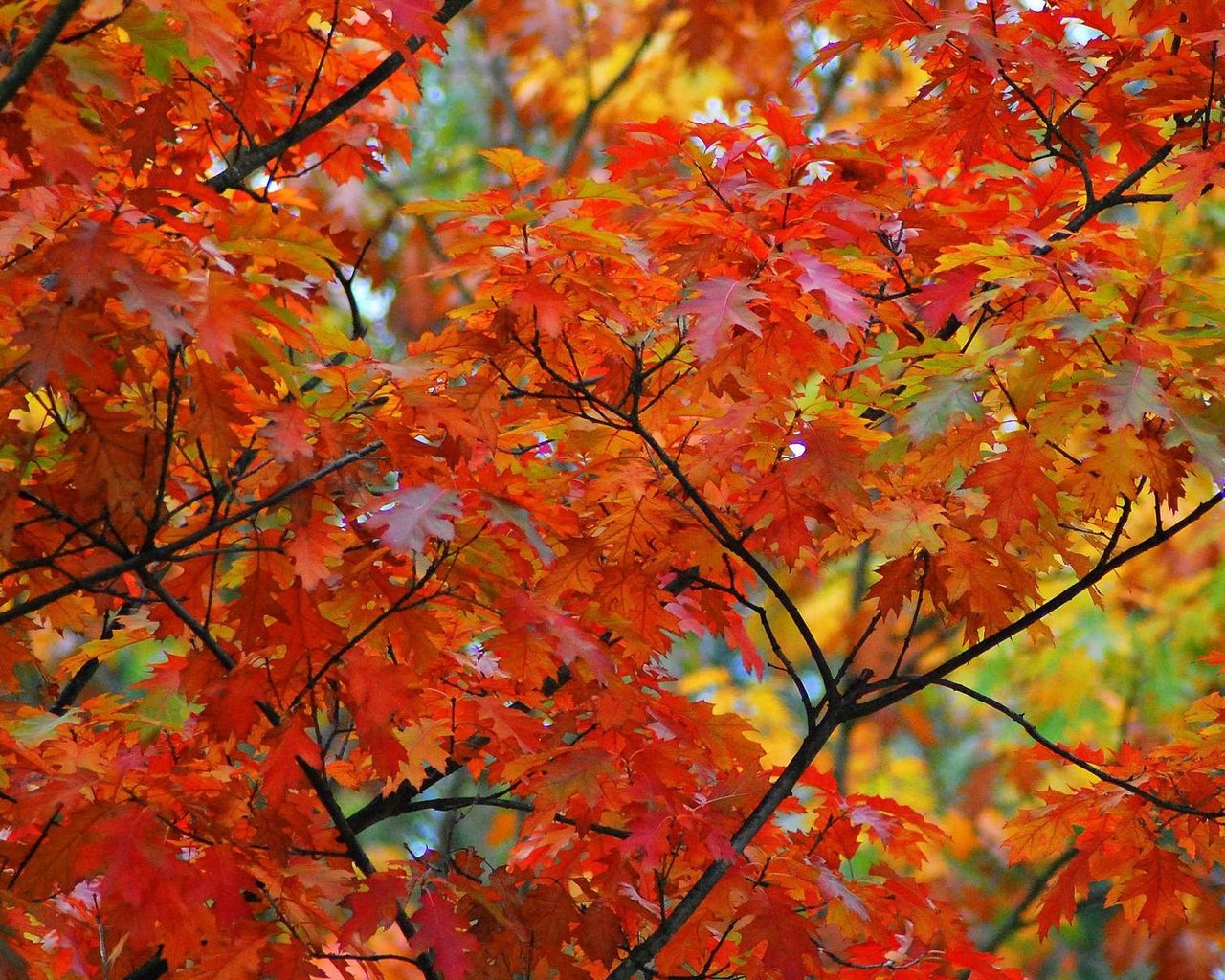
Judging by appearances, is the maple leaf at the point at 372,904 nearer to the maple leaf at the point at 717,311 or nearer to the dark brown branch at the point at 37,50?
the maple leaf at the point at 717,311

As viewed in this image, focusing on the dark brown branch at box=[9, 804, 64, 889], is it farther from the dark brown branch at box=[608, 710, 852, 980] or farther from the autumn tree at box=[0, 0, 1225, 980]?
the dark brown branch at box=[608, 710, 852, 980]

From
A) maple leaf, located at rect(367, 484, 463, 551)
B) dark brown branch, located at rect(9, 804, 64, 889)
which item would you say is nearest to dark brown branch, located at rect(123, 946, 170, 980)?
dark brown branch, located at rect(9, 804, 64, 889)

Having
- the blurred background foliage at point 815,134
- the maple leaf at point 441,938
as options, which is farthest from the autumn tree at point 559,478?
the blurred background foliage at point 815,134

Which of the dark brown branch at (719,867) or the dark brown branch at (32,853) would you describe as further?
the dark brown branch at (719,867)

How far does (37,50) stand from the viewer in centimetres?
171

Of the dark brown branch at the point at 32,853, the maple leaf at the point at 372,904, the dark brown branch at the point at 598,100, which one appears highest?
the dark brown branch at the point at 598,100

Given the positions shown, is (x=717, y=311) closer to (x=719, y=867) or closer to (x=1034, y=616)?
(x=1034, y=616)

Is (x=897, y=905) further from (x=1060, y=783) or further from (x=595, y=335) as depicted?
(x=1060, y=783)

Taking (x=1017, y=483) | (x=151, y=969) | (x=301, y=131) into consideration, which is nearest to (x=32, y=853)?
(x=151, y=969)

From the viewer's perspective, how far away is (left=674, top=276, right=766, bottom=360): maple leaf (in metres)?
1.88

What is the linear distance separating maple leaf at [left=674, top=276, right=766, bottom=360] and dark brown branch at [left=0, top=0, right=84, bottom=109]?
0.96 meters

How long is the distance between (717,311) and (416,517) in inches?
22.1

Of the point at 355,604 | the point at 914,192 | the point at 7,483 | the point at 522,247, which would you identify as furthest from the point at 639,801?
the point at 914,192

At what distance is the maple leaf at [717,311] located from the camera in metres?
1.88
